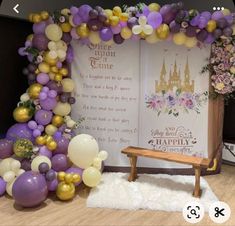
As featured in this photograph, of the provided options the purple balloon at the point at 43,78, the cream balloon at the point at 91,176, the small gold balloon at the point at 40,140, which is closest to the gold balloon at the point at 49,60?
the purple balloon at the point at 43,78

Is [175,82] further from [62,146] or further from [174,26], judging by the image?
[62,146]

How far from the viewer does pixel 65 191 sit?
3219 millimetres

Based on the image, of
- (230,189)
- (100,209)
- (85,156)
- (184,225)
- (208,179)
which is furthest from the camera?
(208,179)

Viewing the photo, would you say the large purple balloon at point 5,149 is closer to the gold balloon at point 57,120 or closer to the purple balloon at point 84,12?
the gold balloon at point 57,120

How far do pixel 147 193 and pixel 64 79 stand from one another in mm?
1477

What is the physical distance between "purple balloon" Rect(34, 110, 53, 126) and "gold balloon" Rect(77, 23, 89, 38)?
88cm

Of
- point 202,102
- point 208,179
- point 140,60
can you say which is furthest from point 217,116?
point 140,60

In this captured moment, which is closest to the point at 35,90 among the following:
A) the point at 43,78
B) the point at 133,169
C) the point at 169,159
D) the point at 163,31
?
the point at 43,78

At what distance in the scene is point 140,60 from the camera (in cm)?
383

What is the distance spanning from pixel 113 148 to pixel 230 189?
131cm

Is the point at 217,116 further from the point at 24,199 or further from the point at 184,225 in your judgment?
the point at 24,199

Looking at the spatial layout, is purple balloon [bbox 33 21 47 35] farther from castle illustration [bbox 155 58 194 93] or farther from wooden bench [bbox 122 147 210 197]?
wooden bench [bbox 122 147 210 197]

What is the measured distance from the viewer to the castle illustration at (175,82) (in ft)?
12.4

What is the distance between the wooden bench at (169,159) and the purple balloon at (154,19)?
1.26 m
